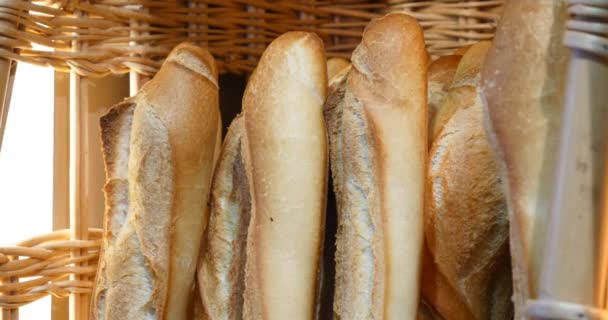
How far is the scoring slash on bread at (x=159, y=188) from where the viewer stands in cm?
87

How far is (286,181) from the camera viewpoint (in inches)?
30.9

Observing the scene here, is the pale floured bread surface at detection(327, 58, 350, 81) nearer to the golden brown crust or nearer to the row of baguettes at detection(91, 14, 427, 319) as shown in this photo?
the row of baguettes at detection(91, 14, 427, 319)

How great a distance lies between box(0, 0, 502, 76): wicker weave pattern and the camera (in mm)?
1045

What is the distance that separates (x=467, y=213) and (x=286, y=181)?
18 cm

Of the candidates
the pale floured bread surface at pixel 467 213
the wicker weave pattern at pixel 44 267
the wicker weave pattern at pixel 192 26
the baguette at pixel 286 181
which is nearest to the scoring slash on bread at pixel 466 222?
the pale floured bread surface at pixel 467 213

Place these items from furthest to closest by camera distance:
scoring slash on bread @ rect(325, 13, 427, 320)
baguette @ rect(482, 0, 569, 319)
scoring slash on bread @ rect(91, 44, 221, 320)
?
scoring slash on bread @ rect(91, 44, 221, 320) < scoring slash on bread @ rect(325, 13, 427, 320) < baguette @ rect(482, 0, 569, 319)

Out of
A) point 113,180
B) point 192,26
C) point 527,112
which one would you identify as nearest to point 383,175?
point 527,112

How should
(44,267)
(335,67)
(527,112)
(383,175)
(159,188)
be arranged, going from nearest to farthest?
(527,112), (383,175), (159,188), (335,67), (44,267)

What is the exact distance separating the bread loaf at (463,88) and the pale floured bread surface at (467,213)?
20 millimetres

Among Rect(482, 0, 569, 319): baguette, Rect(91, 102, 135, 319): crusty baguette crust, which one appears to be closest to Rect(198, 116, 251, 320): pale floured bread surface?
Rect(91, 102, 135, 319): crusty baguette crust

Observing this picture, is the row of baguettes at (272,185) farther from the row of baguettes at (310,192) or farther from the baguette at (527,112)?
the baguette at (527,112)

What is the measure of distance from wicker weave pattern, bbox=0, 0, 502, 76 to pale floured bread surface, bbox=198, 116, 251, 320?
0.26m

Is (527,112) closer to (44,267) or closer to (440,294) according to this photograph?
Result: (440,294)

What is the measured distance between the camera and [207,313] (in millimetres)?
878
